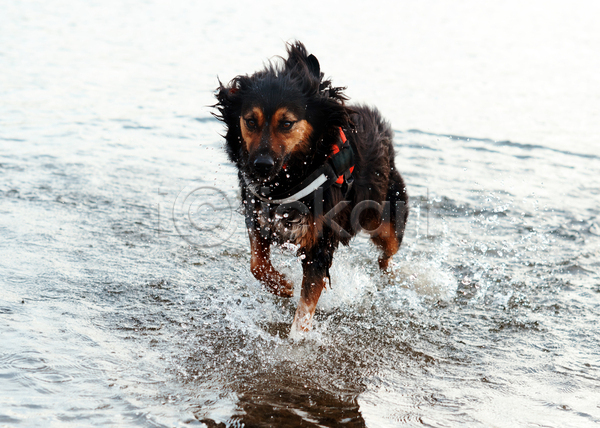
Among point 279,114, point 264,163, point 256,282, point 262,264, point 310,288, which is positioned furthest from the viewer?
point 256,282

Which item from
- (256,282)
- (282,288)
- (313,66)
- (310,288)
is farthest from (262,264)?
(313,66)

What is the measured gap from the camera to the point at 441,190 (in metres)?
7.40

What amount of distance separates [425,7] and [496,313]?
2268cm

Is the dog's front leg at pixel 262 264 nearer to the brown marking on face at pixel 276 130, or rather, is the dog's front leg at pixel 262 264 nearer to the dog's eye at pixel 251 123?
the brown marking on face at pixel 276 130

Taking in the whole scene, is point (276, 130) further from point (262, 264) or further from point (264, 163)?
point (262, 264)

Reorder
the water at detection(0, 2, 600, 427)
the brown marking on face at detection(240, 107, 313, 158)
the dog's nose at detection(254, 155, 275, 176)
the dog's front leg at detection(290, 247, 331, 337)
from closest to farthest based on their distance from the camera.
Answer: the water at detection(0, 2, 600, 427) < the dog's nose at detection(254, 155, 275, 176) < the brown marking on face at detection(240, 107, 313, 158) < the dog's front leg at detection(290, 247, 331, 337)

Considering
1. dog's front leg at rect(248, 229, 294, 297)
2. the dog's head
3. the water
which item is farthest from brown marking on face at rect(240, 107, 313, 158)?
the water

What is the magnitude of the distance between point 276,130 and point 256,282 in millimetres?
1601

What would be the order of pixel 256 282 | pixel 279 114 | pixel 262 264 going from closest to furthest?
1. pixel 279 114
2. pixel 262 264
3. pixel 256 282

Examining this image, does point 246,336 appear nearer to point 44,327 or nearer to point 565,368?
point 44,327

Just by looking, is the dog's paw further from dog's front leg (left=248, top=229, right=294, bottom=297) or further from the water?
the water

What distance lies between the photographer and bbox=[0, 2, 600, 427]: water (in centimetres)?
321

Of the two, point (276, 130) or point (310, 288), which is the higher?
point (276, 130)

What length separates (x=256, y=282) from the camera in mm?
4773
